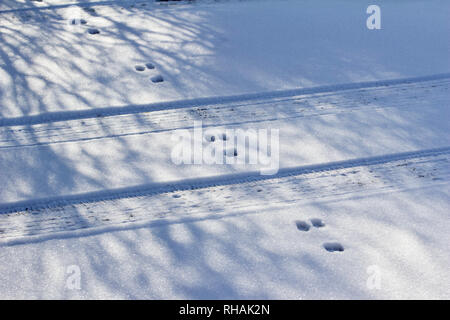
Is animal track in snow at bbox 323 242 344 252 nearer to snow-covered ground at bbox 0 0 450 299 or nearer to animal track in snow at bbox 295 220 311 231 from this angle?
snow-covered ground at bbox 0 0 450 299

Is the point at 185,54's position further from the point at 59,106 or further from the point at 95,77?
the point at 59,106

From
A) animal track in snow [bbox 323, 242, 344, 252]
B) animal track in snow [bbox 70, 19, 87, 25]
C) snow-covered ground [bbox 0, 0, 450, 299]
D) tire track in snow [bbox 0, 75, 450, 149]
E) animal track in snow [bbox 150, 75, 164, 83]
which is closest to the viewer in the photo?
snow-covered ground [bbox 0, 0, 450, 299]

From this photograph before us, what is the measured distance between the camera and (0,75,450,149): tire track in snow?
3020 millimetres

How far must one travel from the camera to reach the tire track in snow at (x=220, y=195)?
243 cm

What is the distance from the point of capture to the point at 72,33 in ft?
13.4

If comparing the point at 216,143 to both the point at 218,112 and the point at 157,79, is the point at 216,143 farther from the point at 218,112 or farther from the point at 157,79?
Answer: the point at 157,79

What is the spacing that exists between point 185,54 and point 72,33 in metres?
1.00

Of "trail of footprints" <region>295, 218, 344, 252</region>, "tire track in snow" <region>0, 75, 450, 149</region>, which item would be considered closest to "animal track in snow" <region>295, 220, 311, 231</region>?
"trail of footprints" <region>295, 218, 344, 252</region>

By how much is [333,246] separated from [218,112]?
1.30m

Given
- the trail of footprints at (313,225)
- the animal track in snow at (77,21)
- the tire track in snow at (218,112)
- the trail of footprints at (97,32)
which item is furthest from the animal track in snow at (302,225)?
the animal track in snow at (77,21)

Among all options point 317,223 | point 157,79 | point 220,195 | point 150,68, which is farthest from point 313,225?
point 150,68

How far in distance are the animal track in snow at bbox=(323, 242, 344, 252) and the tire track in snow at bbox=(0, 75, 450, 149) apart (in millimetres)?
1108

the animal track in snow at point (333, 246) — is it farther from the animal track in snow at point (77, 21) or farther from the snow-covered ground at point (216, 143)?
the animal track in snow at point (77, 21)

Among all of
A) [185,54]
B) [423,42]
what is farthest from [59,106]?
[423,42]
